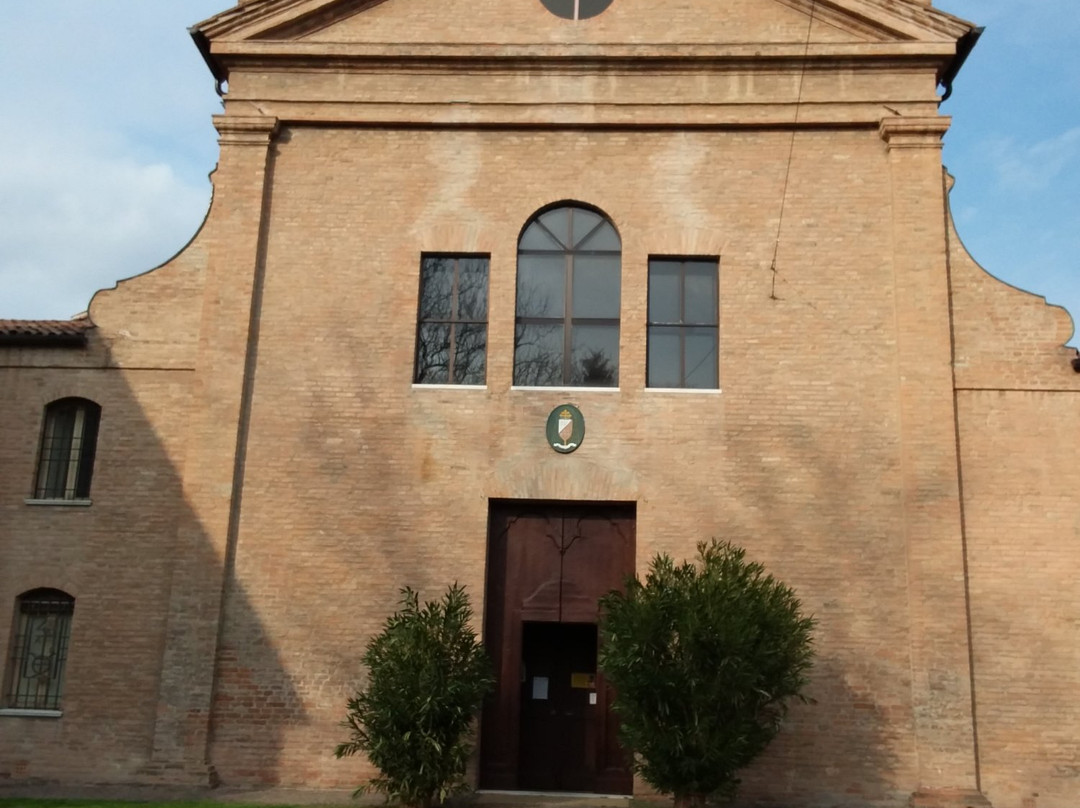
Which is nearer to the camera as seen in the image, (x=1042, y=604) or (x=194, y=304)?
(x=1042, y=604)

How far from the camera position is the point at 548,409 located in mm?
14695

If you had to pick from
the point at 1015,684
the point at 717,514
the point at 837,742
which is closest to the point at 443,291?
the point at 717,514

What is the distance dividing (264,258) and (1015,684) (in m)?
10.6

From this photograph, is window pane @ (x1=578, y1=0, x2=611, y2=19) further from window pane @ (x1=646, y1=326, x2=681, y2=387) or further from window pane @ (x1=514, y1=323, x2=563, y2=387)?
window pane @ (x1=646, y1=326, x2=681, y2=387)

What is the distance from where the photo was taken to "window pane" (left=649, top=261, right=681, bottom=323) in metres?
15.1

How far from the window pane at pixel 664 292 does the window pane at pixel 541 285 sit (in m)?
1.14

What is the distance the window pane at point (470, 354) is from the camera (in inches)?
592

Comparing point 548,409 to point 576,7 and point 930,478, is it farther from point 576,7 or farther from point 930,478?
point 576,7

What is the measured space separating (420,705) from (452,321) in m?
5.03

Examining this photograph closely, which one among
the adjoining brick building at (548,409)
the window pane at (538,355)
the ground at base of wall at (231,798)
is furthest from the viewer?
the window pane at (538,355)

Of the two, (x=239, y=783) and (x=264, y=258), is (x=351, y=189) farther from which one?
(x=239, y=783)

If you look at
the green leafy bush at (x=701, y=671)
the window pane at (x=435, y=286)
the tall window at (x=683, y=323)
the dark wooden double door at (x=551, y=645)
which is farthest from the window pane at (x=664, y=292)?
the green leafy bush at (x=701, y=671)

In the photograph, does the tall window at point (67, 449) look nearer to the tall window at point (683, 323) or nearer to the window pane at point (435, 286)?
the window pane at point (435, 286)

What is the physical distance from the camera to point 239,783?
1377 centimetres
